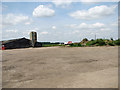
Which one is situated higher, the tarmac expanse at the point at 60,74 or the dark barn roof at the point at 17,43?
the dark barn roof at the point at 17,43

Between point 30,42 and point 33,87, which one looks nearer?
point 33,87

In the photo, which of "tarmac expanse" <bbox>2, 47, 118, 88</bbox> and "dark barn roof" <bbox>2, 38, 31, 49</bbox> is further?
"dark barn roof" <bbox>2, 38, 31, 49</bbox>

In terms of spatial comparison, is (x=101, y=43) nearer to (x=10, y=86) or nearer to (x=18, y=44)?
(x=18, y=44)

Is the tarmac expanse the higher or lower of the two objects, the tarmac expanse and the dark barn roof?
the lower

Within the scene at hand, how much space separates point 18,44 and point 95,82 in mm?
29541

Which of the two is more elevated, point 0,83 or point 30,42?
point 30,42

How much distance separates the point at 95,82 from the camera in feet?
13.0

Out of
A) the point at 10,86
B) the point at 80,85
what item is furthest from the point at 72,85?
the point at 10,86

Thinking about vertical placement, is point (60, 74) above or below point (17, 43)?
below

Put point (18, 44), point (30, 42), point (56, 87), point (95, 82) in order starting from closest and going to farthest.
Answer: point (56, 87), point (95, 82), point (18, 44), point (30, 42)

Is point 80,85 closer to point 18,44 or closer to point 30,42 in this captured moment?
point 18,44

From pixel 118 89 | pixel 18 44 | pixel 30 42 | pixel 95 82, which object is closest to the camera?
pixel 118 89

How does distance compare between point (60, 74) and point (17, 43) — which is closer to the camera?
point (60, 74)

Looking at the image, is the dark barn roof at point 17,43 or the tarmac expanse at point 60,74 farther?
the dark barn roof at point 17,43
